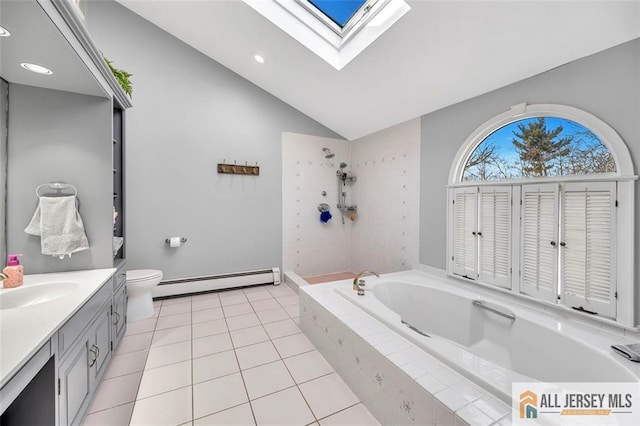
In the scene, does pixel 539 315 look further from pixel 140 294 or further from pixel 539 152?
pixel 140 294

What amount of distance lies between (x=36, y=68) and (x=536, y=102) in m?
3.36

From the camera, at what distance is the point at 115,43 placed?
2.98 metres

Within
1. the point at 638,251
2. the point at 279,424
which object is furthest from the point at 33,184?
the point at 638,251

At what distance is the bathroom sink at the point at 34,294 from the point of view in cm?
141

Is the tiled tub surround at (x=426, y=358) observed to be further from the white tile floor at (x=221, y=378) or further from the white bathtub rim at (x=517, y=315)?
the white tile floor at (x=221, y=378)

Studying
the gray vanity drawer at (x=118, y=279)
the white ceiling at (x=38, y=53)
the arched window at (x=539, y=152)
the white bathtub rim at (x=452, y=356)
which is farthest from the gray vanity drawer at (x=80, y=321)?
the arched window at (x=539, y=152)

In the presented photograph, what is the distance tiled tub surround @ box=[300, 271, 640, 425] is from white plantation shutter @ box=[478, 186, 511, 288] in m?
0.21

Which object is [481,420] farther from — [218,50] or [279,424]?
[218,50]

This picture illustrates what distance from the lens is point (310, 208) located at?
13.3 ft

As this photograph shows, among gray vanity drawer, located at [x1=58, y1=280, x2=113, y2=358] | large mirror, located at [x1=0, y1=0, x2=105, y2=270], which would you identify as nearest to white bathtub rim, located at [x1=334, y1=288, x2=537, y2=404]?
gray vanity drawer, located at [x1=58, y1=280, x2=113, y2=358]

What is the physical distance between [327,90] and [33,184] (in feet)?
9.08

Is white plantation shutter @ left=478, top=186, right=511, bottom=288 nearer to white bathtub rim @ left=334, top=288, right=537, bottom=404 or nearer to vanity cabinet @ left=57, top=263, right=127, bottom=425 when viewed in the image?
white bathtub rim @ left=334, top=288, right=537, bottom=404

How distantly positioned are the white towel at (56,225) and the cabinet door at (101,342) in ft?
1.61

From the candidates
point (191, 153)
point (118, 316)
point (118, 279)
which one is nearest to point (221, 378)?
point (118, 316)
